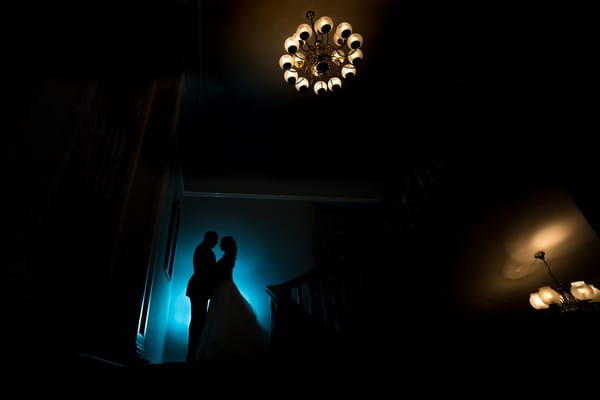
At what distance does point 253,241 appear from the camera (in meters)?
5.96

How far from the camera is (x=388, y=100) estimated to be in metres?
5.73

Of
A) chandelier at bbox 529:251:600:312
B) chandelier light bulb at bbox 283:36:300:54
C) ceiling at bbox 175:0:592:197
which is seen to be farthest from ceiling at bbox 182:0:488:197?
chandelier at bbox 529:251:600:312

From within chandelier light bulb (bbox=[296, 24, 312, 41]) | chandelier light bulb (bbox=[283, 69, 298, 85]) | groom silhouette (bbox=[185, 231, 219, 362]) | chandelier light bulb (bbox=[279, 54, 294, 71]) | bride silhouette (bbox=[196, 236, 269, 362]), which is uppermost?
chandelier light bulb (bbox=[279, 54, 294, 71])

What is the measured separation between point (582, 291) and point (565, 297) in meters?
0.56

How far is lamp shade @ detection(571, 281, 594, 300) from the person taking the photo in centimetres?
495

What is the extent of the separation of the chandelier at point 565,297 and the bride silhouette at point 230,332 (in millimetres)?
5384

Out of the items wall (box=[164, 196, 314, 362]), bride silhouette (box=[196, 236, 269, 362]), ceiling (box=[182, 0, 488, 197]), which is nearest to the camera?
bride silhouette (box=[196, 236, 269, 362])

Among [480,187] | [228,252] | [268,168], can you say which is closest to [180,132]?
[268,168]

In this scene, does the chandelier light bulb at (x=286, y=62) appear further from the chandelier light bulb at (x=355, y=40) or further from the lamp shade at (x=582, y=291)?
the lamp shade at (x=582, y=291)

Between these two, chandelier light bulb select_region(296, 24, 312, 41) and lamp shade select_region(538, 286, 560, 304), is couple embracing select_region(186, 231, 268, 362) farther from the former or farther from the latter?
lamp shade select_region(538, 286, 560, 304)

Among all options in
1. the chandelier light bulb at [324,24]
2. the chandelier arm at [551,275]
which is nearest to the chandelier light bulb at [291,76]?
the chandelier light bulb at [324,24]

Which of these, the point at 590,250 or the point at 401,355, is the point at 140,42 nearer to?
the point at 401,355

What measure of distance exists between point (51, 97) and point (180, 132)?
4370mm

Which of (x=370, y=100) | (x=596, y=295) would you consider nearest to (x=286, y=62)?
(x=370, y=100)
